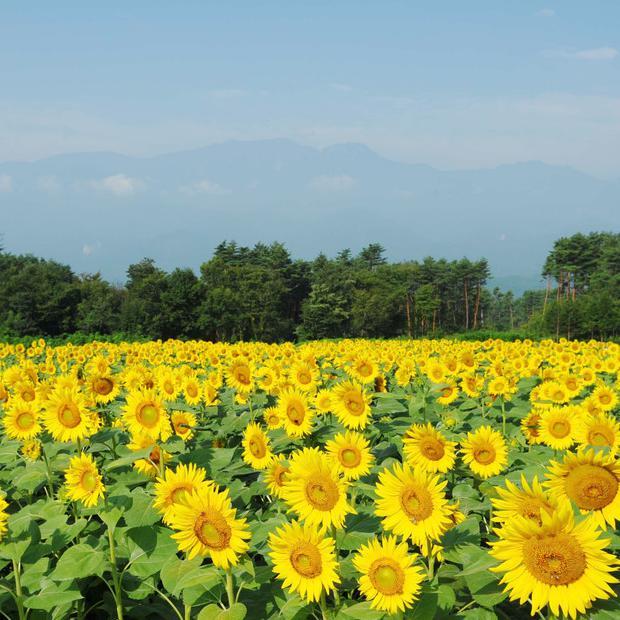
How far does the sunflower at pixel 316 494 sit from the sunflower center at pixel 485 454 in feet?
4.36

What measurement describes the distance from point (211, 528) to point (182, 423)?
201cm

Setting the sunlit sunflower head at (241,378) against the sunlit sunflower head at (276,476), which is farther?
the sunlit sunflower head at (241,378)

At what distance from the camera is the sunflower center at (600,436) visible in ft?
9.86

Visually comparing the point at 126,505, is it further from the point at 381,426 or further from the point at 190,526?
the point at 381,426

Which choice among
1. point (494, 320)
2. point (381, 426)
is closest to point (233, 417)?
point (381, 426)

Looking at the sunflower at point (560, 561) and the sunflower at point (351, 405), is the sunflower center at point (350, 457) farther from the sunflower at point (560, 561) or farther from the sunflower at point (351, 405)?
the sunflower at point (560, 561)

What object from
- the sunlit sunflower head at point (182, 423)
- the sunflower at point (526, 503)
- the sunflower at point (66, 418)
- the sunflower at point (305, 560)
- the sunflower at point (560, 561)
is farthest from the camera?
the sunlit sunflower head at point (182, 423)

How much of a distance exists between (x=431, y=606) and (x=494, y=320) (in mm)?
145546

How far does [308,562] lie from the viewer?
6.71 ft

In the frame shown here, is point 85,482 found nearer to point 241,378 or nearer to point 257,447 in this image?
point 257,447

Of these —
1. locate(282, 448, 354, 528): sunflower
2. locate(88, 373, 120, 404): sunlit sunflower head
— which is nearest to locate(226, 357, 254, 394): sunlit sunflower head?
locate(88, 373, 120, 404): sunlit sunflower head

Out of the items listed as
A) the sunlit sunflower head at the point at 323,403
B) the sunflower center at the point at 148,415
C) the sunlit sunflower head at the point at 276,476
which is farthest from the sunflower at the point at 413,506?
the sunlit sunflower head at the point at 323,403

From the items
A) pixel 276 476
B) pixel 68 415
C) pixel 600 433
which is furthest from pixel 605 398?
pixel 68 415

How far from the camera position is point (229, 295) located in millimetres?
57719
